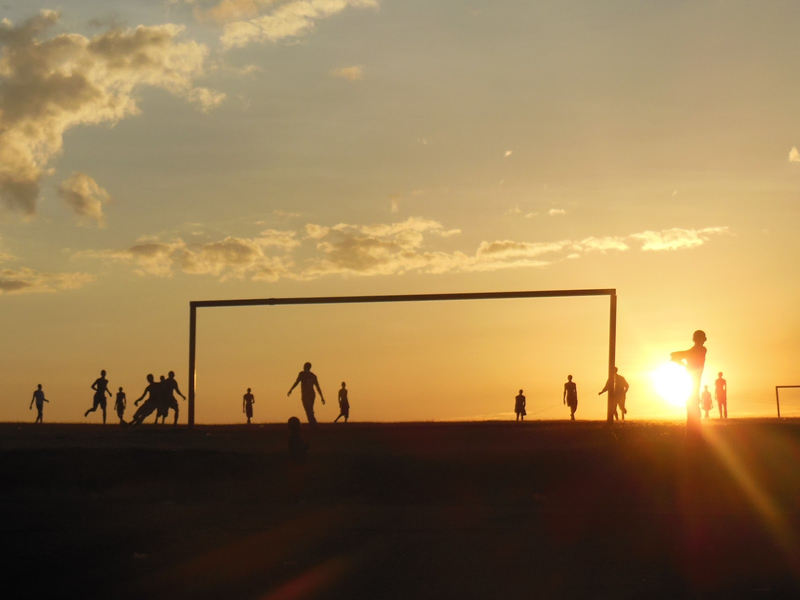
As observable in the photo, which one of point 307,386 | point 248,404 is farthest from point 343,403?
point 307,386

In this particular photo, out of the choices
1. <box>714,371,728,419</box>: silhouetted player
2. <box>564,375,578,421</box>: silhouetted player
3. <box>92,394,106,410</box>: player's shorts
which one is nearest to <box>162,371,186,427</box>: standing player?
<box>92,394,106,410</box>: player's shorts

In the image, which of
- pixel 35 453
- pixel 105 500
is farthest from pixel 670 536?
pixel 35 453

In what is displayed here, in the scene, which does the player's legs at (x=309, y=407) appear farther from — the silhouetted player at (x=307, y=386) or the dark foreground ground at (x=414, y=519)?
the dark foreground ground at (x=414, y=519)

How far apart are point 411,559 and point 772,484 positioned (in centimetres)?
862

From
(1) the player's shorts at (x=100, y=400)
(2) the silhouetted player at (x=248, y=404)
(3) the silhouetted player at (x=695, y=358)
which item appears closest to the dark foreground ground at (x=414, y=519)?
(3) the silhouetted player at (x=695, y=358)

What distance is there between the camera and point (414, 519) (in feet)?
44.8

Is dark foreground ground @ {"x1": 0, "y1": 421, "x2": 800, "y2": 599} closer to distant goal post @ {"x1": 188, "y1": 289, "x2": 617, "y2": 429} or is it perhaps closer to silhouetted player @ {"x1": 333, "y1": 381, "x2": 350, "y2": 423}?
distant goal post @ {"x1": 188, "y1": 289, "x2": 617, "y2": 429}

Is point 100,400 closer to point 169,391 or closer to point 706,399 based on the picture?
point 169,391

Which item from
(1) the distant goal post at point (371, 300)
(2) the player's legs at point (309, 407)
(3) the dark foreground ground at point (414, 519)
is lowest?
(3) the dark foreground ground at point (414, 519)

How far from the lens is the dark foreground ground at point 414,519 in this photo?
9.18 m

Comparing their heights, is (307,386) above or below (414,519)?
above

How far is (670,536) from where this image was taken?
11.6 meters

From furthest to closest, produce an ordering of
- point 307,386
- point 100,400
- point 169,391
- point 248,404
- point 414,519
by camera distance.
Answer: point 248,404 < point 100,400 < point 169,391 < point 307,386 < point 414,519

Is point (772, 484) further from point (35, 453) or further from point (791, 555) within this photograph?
point (35, 453)
